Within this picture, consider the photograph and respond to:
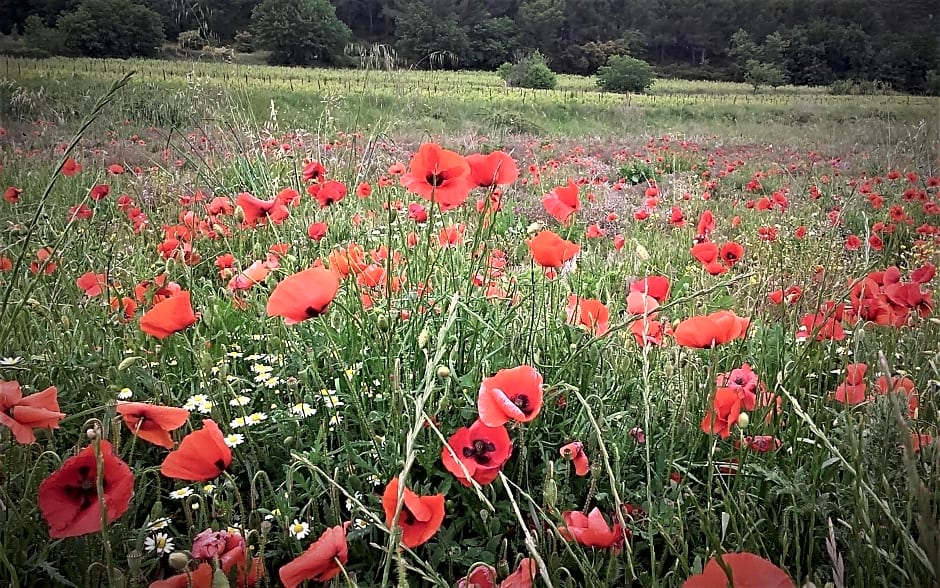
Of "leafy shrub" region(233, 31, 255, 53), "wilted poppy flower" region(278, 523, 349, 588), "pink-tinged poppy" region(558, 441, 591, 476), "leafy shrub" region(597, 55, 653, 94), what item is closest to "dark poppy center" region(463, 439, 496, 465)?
"pink-tinged poppy" region(558, 441, 591, 476)

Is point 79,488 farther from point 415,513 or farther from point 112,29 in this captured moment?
point 112,29

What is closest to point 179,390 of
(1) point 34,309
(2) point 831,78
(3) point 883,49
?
(1) point 34,309

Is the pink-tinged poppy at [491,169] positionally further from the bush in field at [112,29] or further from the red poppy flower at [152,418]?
the bush in field at [112,29]

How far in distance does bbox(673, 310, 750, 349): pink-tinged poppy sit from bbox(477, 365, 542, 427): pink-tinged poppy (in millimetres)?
265

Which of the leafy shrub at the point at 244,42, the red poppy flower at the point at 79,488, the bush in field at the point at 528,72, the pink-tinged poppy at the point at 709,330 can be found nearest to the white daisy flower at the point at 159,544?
the red poppy flower at the point at 79,488

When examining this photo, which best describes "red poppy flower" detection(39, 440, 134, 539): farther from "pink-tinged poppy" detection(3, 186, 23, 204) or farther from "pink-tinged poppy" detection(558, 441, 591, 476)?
"pink-tinged poppy" detection(3, 186, 23, 204)

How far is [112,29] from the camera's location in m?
1.96

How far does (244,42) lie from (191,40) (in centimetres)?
17

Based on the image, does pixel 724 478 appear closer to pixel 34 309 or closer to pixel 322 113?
pixel 34 309

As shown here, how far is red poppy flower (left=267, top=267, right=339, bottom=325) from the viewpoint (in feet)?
2.82

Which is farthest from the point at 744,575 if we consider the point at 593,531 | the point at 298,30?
the point at 298,30

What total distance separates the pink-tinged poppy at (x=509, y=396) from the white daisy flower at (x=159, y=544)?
48cm

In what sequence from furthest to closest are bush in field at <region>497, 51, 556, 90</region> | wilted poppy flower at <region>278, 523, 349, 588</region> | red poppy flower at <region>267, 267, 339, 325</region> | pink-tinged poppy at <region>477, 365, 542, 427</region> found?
bush in field at <region>497, 51, 556, 90</region>, red poppy flower at <region>267, 267, 339, 325</region>, pink-tinged poppy at <region>477, 365, 542, 427</region>, wilted poppy flower at <region>278, 523, 349, 588</region>

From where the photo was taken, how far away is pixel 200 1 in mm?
2125
